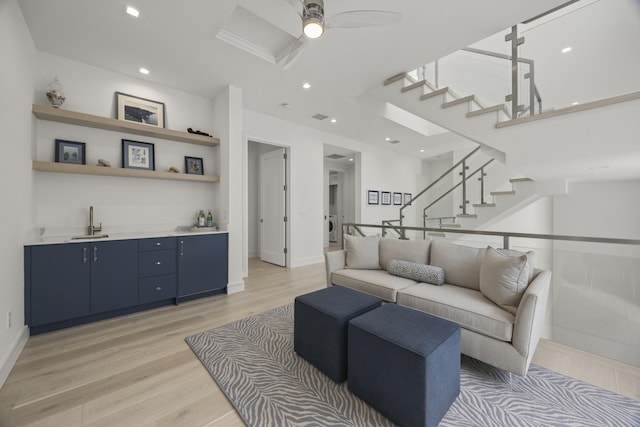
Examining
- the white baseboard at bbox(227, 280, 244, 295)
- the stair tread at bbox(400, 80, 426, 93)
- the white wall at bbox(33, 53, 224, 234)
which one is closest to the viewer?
the white wall at bbox(33, 53, 224, 234)

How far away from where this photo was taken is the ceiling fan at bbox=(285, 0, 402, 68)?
1773 mm

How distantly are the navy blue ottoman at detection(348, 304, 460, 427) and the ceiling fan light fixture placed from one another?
204 centimetres

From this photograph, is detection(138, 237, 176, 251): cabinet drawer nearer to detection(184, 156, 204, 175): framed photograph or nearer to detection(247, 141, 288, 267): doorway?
detection(184, 156, 204, 175): framed photograph

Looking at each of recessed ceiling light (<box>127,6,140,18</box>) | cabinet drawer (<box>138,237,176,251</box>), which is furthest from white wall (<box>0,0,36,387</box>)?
cabinet drawer (<box>138,237,176,251</box>)

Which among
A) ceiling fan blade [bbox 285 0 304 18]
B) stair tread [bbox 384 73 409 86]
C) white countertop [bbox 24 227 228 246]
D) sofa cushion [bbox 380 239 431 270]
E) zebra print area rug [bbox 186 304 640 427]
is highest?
stair tread [bbox 384 73 409 86]

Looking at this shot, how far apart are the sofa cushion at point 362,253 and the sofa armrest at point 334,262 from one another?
78 millimetres

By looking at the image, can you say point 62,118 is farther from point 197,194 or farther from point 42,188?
point 197,194

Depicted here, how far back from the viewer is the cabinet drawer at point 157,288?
2797mm

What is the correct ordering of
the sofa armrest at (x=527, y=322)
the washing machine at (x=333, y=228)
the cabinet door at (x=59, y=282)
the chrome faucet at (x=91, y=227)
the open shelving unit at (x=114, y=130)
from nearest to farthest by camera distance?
1. the sofa armrest at (x=527, y=322)
2. the cabinet door at (x=59, y=282)
3. the open shelving unit at (x=114, y=130)
4. the chrome faucet at (x=91, y=227)
5. the washing machine at (x=333, y=228)

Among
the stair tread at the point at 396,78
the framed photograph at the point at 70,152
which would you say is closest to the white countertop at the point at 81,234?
the framed photograph at the point at 70,152

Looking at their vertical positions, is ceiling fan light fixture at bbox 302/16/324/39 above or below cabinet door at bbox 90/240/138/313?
above

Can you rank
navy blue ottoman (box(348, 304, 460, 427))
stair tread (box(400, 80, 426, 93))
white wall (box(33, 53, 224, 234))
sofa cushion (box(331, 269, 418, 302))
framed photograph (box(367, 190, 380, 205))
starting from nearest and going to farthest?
1. navy blue ottoman (box(348, 304, 460, 427))
2. sofa cushion (box(331, 269, 418, 302))
3. white wall (box(33, 53, 224, 234))
4. stair tread (box(400, 80, 426, 93))
5. framed photograph (box(367, 190, 380, 205))

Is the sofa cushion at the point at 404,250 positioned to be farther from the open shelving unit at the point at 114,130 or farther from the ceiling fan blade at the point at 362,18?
the open shelving unit at the point at 114,130

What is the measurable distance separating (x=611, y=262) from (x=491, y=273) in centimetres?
109
